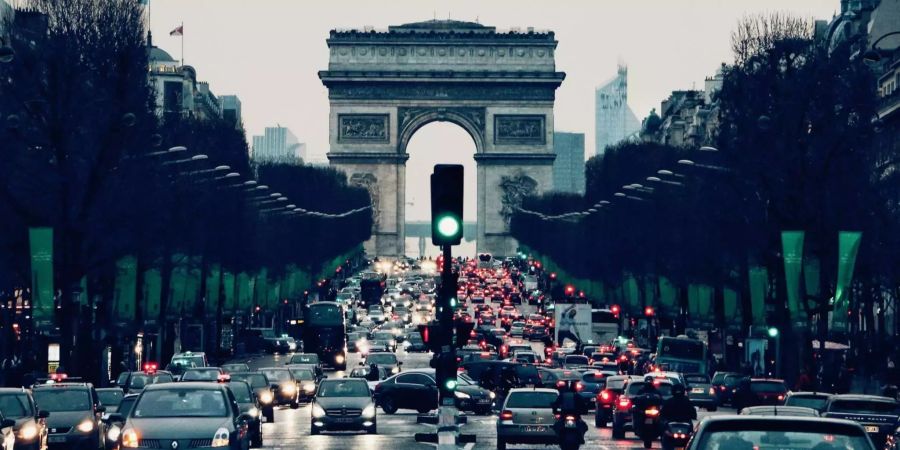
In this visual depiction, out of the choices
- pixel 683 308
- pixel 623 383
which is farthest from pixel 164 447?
pixel 683 308

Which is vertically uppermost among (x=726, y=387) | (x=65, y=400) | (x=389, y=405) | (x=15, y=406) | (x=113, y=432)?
(x=15, y=406)

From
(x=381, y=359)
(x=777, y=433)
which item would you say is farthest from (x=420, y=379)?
(x=777, y=433)

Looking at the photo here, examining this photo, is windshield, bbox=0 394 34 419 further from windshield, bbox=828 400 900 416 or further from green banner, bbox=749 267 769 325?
green banner, bbox=749 267 769 325

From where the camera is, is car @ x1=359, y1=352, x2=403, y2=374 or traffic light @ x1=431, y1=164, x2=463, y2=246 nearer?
traffic light @ x1=431, y1=164, x2=463, y2=246

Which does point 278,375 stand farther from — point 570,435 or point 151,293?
point 570,435

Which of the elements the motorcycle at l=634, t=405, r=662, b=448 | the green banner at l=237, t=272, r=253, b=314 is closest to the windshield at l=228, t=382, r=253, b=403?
the motorcycle at l=634, t=405, r=662, b=448

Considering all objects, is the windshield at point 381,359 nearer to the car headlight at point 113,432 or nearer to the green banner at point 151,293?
the green banner at point 151,293

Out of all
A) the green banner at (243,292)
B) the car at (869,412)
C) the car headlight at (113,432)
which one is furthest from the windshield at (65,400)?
the green banner at (243,292)
